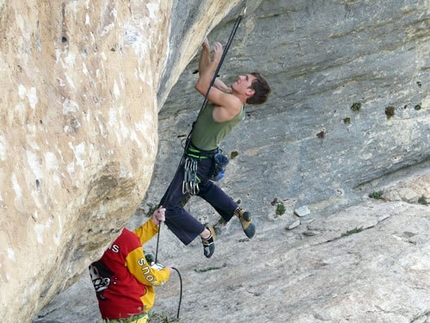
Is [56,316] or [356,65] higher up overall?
[356,65]

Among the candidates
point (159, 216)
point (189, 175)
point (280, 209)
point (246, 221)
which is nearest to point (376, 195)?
point (280, 209)

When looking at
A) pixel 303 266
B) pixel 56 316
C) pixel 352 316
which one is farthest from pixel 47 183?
pixel 303 266

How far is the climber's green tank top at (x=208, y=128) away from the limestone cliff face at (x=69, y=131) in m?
1.98

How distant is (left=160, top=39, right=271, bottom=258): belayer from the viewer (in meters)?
8.40

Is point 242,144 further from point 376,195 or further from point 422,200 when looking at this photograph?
point 422,200

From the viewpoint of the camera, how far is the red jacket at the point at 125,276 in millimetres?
7320

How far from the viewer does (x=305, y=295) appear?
8641mm

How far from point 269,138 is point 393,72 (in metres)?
2.28

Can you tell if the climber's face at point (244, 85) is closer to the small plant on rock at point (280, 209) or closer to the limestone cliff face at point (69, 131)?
the limestone cliff face at point (69, 131)

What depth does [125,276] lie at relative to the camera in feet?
24.4

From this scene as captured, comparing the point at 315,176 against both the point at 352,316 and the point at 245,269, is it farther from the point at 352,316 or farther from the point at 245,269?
the point at 352,316

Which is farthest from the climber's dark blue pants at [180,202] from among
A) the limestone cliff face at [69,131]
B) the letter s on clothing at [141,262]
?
the limestone cliff face at [69,131]

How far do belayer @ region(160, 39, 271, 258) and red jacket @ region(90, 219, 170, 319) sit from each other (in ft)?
3.97

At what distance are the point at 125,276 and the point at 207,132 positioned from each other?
2064 mm
